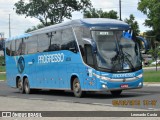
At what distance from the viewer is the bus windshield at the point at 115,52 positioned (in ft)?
66.9

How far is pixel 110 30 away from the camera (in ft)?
68.6

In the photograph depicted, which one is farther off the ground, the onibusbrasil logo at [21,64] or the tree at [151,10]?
the tree at [151,10]

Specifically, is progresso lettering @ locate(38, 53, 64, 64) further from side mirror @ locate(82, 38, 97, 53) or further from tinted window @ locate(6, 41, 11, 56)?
tinted window @ locate(6, 41, 11, 56)

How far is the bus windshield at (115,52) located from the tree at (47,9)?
55563 mm

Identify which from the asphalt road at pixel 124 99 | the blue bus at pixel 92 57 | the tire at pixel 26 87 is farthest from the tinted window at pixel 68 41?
the tire at pixel 26 87

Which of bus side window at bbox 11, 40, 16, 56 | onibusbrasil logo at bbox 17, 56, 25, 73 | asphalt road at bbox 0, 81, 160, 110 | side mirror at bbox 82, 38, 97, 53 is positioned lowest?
asphalt road at bbox 0, 81, 160, 110

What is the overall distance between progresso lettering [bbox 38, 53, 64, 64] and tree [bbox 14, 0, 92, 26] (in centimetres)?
5041

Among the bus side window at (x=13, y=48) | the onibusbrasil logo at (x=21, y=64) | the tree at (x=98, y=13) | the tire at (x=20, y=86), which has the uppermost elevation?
the tree at (x=98, y=13)

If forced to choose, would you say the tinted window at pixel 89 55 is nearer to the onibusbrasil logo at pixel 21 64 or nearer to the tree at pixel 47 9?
the onibusbrasil logo at pixel 21 64

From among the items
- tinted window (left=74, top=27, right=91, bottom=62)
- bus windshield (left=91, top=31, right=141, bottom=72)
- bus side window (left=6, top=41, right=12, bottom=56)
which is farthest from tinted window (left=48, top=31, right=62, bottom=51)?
bus side window (left=6, top=41, right=12, bottom=56)

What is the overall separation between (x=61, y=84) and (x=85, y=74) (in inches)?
115

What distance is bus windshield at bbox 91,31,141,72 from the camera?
20.4 m

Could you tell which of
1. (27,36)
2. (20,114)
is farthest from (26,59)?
(20,114)

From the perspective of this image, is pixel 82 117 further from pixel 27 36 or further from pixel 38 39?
pixel 27 36
